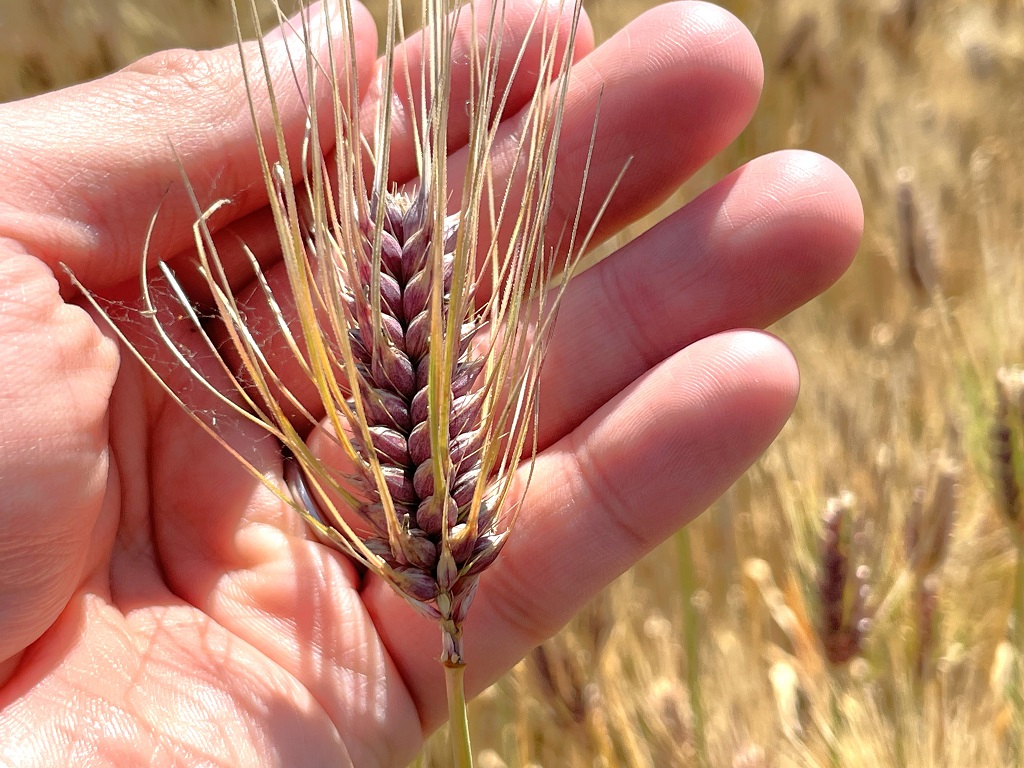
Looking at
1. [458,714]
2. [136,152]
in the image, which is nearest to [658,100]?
[136,152]

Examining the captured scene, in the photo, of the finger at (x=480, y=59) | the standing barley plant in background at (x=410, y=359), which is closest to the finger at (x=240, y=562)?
the standing barley plant in background at (x=410, y=359)

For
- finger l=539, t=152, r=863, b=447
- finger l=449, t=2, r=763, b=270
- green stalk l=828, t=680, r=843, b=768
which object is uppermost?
finger l=449, t=2, r=763, b=270

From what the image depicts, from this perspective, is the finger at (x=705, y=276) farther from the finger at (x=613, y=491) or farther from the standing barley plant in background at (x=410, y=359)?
the standing barley plant in background at (x=410, y=359)

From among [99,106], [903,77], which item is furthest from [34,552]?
[903,77]

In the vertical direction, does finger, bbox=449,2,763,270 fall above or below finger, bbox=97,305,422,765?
above

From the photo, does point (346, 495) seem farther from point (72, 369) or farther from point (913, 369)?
point (913, 369)

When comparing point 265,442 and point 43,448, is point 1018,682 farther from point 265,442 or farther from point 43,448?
point 43,448

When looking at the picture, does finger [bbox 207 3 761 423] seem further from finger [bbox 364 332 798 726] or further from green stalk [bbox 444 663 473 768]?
green stalk [bbox 444 663 473 768]

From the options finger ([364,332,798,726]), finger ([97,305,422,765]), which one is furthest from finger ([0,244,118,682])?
finger ([364,332,798,726])
